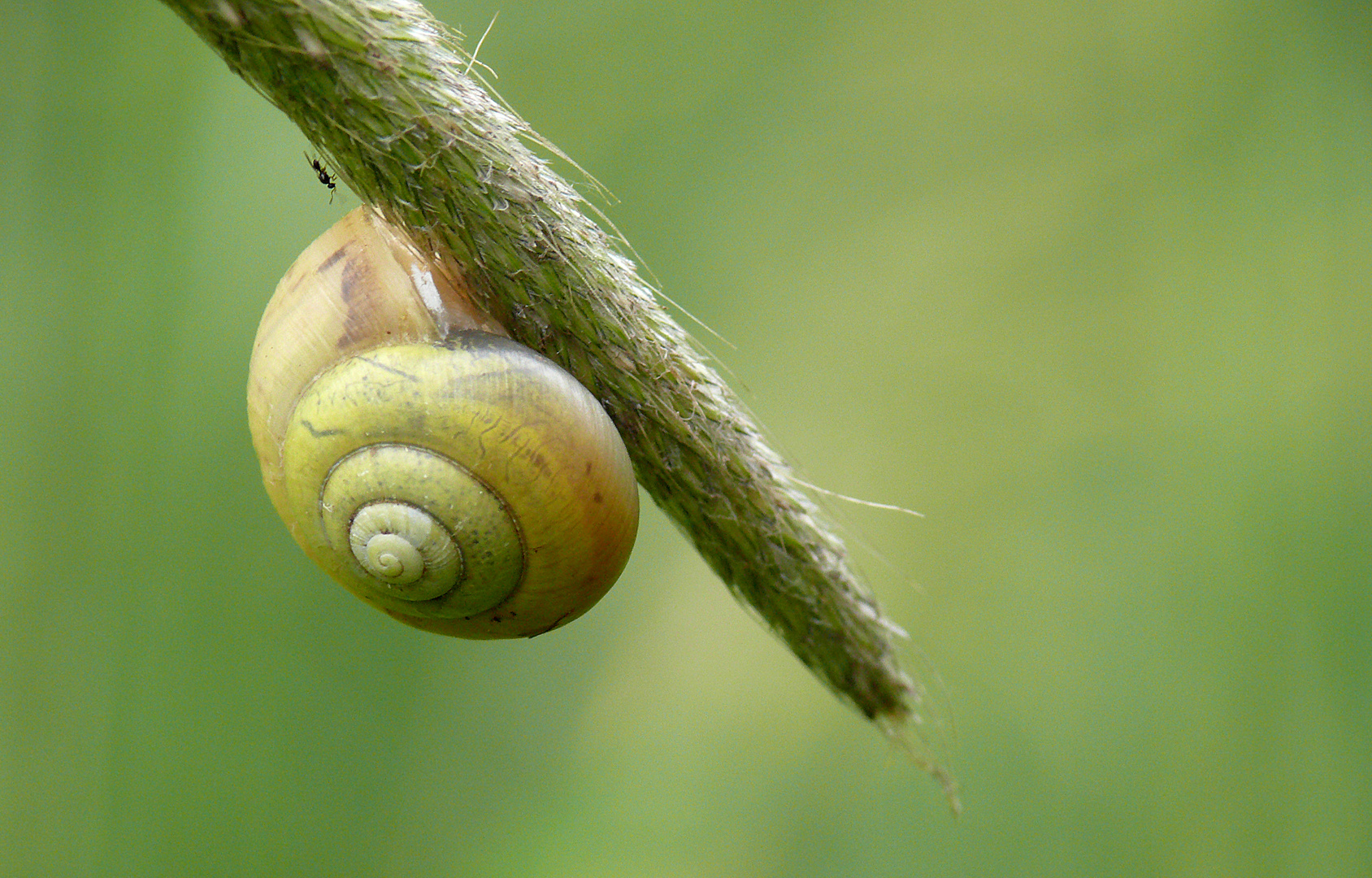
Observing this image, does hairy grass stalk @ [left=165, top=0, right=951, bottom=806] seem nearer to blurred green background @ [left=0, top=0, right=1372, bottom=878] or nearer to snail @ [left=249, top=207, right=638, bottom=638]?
snail @ [left=249, top=207, right=638, bottom=638]

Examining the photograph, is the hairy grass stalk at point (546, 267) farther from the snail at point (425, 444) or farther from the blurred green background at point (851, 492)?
the blurred green background at point (851, 492)

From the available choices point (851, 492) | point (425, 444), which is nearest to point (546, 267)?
point (425, 444)

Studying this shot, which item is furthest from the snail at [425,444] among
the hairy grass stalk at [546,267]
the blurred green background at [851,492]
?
the blurred green background at [851,492]

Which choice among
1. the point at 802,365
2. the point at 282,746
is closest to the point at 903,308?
the point at 802,365

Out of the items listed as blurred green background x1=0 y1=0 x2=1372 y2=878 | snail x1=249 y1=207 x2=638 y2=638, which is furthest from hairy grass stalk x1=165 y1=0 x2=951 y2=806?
blurred green background x1=0 y1=0 x2=1372 y2=878

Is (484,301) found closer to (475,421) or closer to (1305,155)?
(475,421)

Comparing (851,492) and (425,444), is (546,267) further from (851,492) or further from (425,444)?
(851,492)
